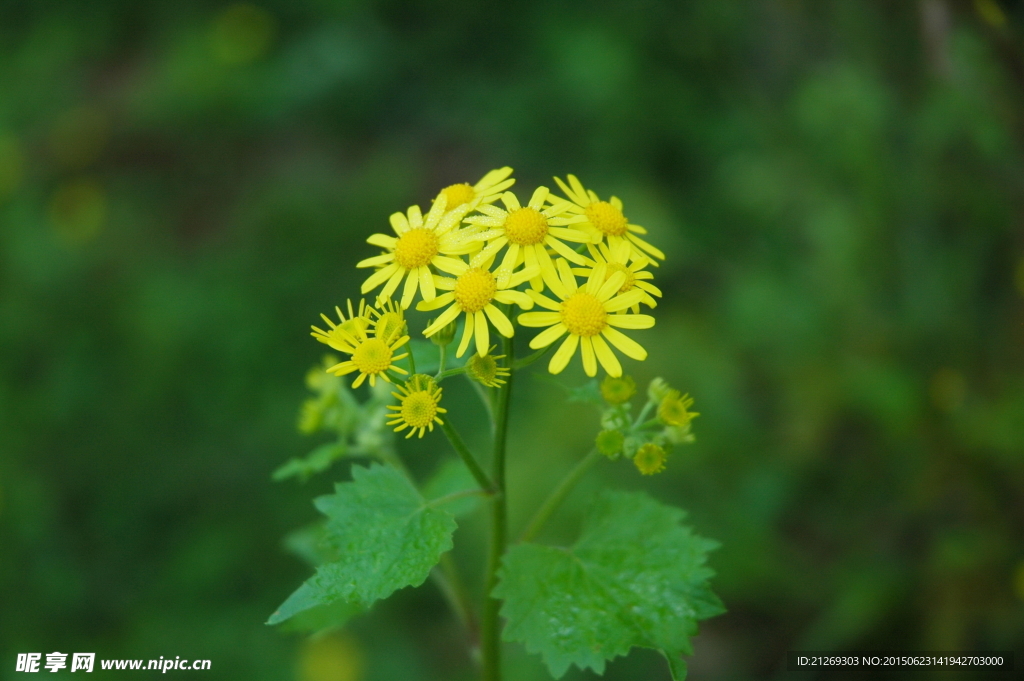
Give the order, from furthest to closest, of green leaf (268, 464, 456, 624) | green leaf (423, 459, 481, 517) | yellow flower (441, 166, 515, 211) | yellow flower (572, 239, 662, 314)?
1. green leaf (423, 459, 481, 517)
2. yellow flower (441, 166, 515, 211)
3. yellow flower (572, 239, 662, 314)
4. green leaf (268, 464, 456, 624)

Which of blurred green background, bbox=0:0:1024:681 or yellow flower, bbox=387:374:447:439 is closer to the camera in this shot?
yellow flower, bbox=387:374:447:439

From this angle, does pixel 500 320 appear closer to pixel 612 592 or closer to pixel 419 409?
pixel 419 409

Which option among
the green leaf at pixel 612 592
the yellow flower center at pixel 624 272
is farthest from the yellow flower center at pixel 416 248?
the green leaf at pixel 612 592

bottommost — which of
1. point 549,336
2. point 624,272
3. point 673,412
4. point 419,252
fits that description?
point 673,412

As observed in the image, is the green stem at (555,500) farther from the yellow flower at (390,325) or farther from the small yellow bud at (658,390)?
the yellow flower at (390,325)

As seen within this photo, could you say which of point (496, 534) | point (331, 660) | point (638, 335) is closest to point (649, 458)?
point (496, 534)

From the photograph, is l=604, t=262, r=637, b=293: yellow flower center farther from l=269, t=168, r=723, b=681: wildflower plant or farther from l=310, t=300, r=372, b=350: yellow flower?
l=310, t=300, r=372, b=350: yellow flower

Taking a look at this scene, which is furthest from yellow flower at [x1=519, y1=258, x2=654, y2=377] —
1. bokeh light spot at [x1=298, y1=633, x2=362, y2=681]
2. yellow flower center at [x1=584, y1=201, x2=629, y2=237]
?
bokeh light spot at [x1=298, y1=633, x2=362, y2=681]
